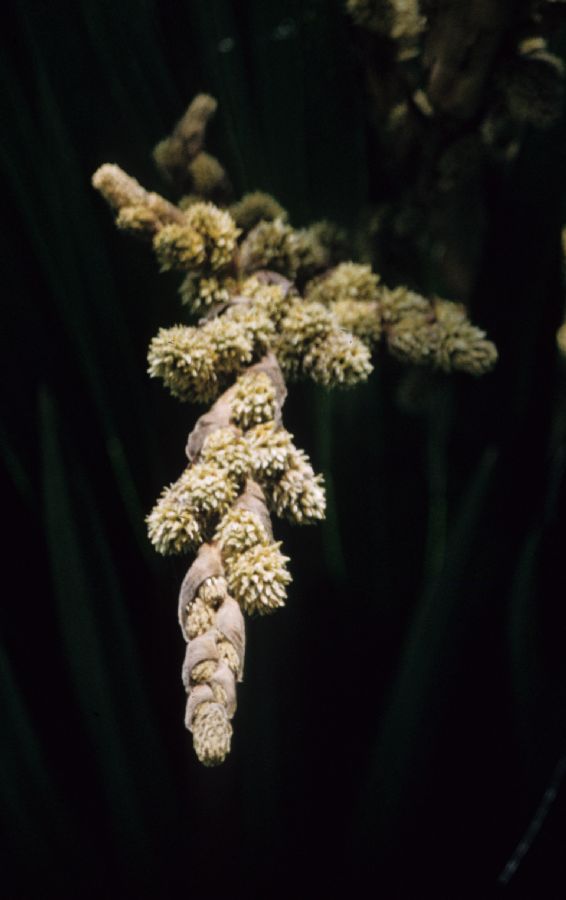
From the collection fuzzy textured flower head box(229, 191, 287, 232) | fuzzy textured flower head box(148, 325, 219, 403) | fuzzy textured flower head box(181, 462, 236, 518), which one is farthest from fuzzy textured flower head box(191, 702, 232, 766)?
fuzzy textured flower head box(229, 191, 287, 232)

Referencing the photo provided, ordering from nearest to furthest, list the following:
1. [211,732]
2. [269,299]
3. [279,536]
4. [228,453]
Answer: [211,732], [228,453], [269,299], [279,536]

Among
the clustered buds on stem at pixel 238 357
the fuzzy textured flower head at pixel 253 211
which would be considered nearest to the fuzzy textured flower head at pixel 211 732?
the clustered buds on stem at pixel 238 357

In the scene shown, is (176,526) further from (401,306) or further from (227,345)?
(401,306)

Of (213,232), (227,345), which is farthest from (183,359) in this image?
(213,232)

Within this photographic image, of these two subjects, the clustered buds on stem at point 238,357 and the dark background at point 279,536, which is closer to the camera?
the clustered buds on stem at point 238,357

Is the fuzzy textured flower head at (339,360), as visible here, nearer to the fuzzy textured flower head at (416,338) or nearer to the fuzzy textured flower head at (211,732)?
the fuzzy textured flower head at (416,338)

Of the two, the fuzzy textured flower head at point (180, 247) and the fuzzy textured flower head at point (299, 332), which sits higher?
the fuzzy textured flower head at point (180, 247)
